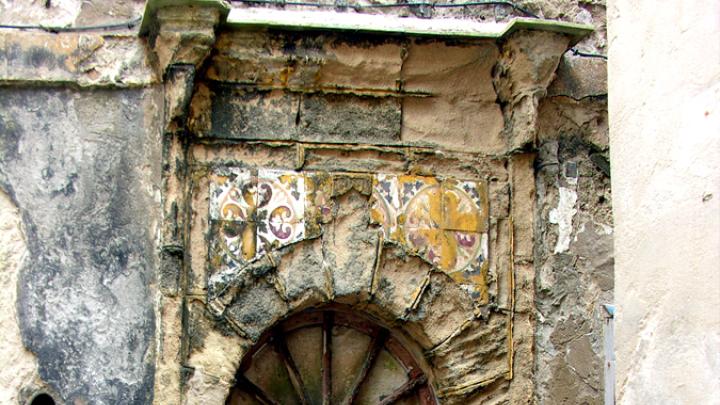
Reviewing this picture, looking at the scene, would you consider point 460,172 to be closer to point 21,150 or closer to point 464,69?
point 464,69

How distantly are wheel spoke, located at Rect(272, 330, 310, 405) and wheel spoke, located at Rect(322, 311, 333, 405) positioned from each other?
0.32 ft

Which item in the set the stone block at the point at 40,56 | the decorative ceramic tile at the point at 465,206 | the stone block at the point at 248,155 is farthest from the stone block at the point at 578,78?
the stone block at the point at 40,56

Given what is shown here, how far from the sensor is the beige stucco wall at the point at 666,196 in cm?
262

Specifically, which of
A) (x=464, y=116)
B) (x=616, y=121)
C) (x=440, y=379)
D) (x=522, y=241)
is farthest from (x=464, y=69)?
(x=616, y=121)

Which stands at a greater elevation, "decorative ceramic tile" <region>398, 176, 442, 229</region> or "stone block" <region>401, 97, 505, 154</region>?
"stone block" <region>401, 97, 505, 154</region>

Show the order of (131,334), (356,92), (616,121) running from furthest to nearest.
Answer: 1. (356,92)
2. (131,334)
3. (616,121)

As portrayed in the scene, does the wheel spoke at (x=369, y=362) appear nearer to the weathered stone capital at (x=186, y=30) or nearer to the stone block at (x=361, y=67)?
the stone block at (x=361, y=67)

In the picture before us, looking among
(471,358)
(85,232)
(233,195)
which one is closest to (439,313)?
(471,358)

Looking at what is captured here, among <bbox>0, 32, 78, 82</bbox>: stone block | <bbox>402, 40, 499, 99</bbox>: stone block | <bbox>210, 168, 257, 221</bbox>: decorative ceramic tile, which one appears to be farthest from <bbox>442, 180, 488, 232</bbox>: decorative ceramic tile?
<bbox>0, 32, 78, 82</bbox>: stone block

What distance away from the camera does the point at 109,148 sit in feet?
17.1

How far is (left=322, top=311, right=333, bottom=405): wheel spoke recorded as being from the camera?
17.6ft

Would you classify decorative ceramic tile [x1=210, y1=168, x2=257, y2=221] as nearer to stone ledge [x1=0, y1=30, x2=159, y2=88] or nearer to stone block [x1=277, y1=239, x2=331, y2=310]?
stone block [x1=277, y1=239, x2=331, y2=310]

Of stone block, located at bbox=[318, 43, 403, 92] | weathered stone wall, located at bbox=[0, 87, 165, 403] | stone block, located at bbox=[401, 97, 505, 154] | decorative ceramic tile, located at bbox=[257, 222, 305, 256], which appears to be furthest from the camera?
stone block, located at bbox=[401, 97, 505, 154]

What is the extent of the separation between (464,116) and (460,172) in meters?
0.27
